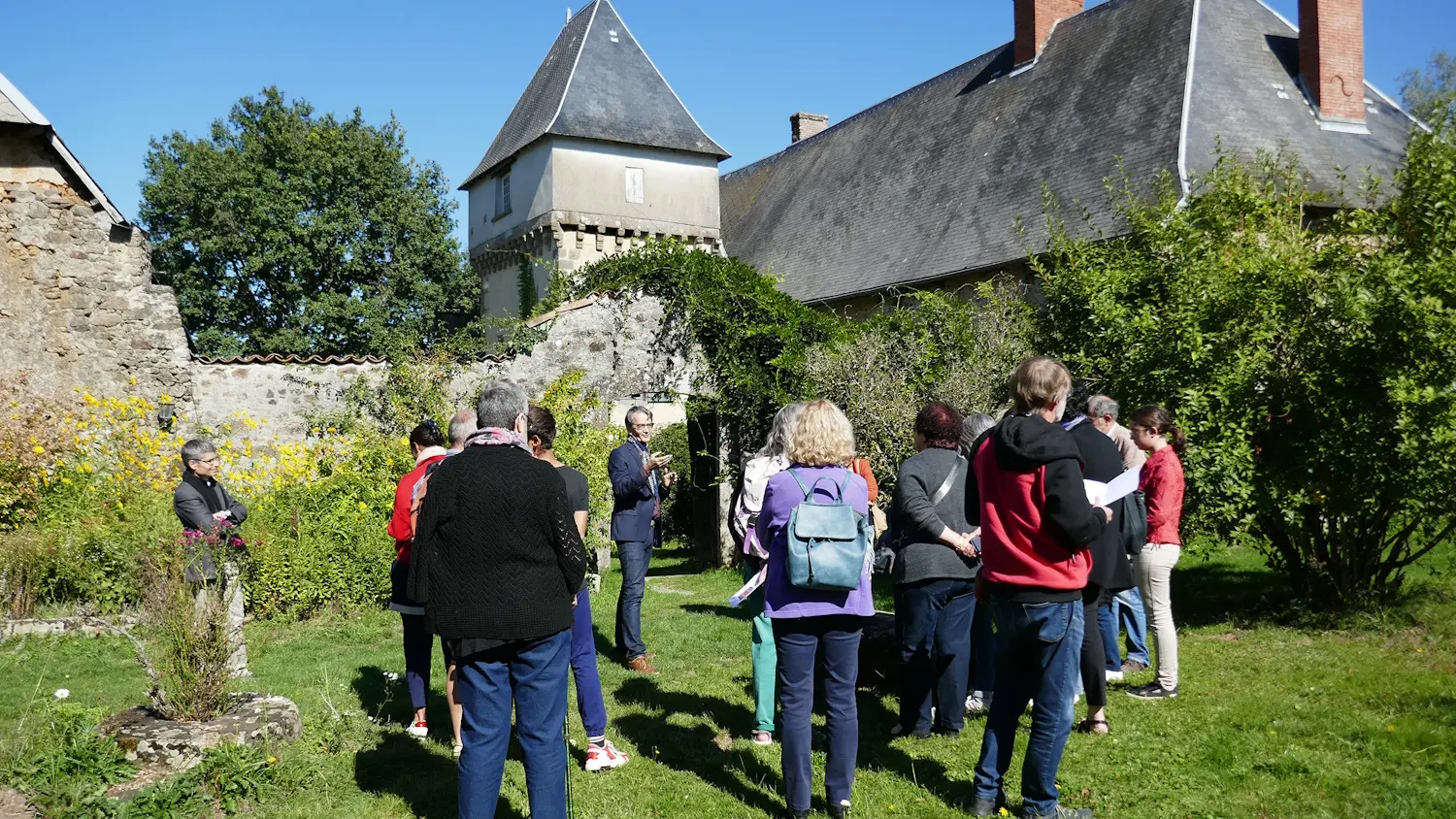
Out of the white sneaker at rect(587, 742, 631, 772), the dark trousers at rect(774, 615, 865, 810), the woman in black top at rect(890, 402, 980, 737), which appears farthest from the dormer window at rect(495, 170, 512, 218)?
the dark trousers at rect(774, 615, 865, 810)

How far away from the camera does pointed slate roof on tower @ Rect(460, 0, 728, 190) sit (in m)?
23.8

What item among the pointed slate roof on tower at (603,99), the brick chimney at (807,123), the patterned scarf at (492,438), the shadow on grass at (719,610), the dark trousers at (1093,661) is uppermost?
the brick chimney at (807,123)

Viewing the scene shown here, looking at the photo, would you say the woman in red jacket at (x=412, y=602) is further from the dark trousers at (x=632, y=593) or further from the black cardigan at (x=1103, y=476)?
the black cardigan at (x=1103, y=476)

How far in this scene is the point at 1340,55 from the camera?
59.0ft

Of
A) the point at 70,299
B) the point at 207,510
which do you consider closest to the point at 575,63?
the point at 70,299

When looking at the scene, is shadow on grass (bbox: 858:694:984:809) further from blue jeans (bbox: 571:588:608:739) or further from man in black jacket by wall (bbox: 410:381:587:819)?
man in black jacket by wall (bbox: 410:381:587:819)

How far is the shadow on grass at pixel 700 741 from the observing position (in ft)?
15.3

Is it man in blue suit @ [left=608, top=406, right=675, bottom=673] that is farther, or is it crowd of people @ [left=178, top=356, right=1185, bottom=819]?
man in blue suit @ [left=608, top=406, right=675, bottom=673]

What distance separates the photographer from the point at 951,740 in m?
5.17

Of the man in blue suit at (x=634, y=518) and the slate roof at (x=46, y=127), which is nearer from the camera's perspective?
A: the man in blue suit at (x=634, y=518)

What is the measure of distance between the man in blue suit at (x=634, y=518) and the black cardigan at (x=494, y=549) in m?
3.14

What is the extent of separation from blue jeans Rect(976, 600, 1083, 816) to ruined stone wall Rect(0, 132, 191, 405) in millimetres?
11323

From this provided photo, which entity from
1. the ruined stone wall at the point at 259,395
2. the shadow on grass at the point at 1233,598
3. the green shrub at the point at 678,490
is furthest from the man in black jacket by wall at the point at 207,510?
the green shrub at the point at 678,490

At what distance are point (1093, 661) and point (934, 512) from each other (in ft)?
3.50
